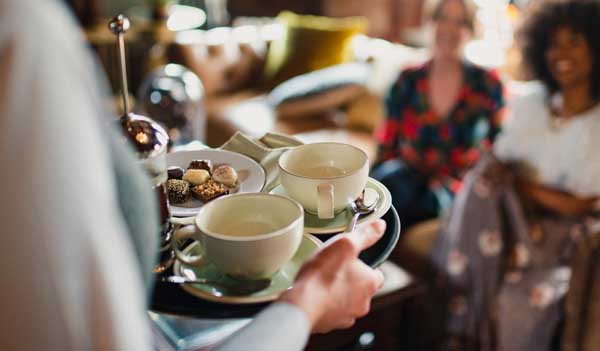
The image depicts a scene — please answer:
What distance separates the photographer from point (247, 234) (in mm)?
678

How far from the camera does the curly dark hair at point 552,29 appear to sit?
185 cm

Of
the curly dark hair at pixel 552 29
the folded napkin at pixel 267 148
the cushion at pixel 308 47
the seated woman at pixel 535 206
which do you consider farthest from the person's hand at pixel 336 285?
the cushion at pixel 308 47

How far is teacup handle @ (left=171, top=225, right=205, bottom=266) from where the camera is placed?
0.64 m

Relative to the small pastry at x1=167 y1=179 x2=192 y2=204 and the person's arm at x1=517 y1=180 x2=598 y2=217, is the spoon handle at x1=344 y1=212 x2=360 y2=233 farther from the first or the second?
the person's arm at x1=517 y1=180 x2=598 y2=217

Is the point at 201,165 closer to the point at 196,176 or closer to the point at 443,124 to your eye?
the point at 196,176

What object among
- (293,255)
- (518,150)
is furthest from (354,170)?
(518,150)

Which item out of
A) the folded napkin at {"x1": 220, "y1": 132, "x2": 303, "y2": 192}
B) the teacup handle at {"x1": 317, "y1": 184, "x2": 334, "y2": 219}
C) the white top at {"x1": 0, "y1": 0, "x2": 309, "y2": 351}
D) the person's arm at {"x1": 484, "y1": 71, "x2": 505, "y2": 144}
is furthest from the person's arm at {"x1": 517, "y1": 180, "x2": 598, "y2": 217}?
the white top at {"x1": 0, "y1": 0, "x2": 309, "y2": 351}

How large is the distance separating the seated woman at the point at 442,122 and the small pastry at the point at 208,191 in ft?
4.94

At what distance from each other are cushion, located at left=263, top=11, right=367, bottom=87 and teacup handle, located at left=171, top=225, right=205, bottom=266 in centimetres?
281

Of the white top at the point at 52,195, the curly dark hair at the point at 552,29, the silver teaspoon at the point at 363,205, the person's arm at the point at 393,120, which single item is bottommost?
the person's arm at the point at 393,120

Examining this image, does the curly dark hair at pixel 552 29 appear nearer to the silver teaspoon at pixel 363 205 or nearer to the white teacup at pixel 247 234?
the silver teaspoon at pixel 363 205

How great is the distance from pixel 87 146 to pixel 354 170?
0.42 metres

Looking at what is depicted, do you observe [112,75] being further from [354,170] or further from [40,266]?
[40,266]

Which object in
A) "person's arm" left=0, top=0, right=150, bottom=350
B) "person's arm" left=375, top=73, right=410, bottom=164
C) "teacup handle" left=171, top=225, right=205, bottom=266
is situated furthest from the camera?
"person's arm" left=375, top=73, right=410, bottom=164
